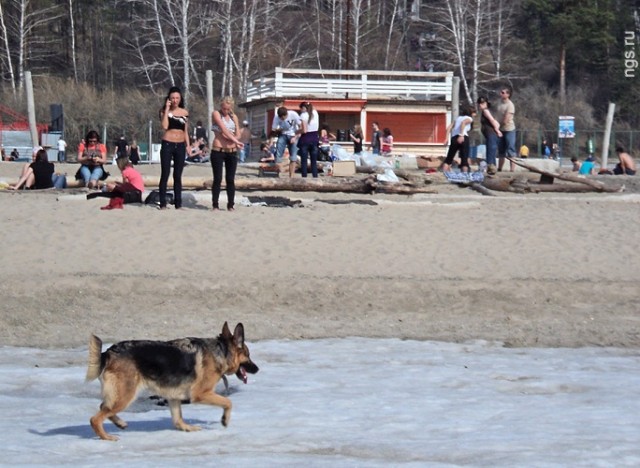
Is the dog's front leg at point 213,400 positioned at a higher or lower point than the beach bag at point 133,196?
lower

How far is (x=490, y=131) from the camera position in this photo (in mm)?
22797

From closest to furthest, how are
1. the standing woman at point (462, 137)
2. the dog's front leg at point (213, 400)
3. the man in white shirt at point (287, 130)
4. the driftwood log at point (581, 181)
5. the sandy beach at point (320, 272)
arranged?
the dog's front leg at point (213, 400)
the sandy beach at point (320, 272)
the driftwood log at point (581, 181)
the standing woman at point (462, 137)
the man in white shirt at point (287, 130)

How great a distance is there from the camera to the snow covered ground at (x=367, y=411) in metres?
7.21

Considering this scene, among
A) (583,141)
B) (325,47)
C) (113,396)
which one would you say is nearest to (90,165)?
(113,396)

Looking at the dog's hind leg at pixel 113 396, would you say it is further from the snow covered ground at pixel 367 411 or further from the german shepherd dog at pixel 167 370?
the snow covered ground at pixel 367 411

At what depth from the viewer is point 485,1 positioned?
7169 cm

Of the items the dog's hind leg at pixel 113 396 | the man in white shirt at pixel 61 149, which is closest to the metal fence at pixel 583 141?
the man in white shirt at pixel 61 149

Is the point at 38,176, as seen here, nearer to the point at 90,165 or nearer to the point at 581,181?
the point at 90,165

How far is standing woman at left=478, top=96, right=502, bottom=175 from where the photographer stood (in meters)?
22.4

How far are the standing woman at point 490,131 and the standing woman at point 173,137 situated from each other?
7.44 meters

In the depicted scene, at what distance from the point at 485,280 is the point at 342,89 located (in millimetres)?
29928

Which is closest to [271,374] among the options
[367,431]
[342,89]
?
[367,431]

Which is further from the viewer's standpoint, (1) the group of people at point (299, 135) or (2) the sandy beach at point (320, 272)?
(1) the group of people at point (299, 135)

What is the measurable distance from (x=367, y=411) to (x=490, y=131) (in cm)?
1477
